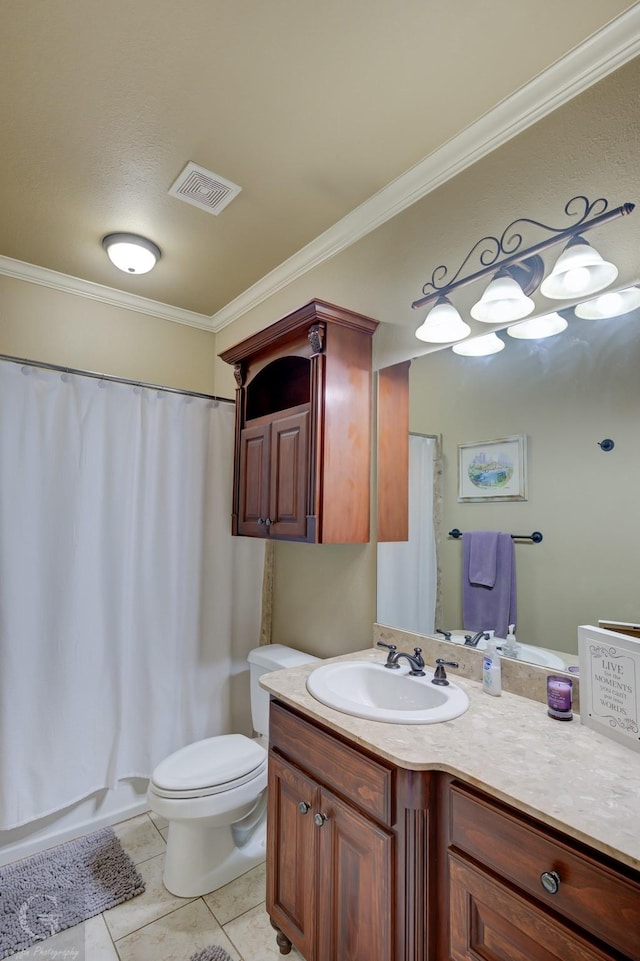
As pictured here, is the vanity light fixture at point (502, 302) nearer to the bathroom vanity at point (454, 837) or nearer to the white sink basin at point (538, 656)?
the white sink basin at point (538, 656)

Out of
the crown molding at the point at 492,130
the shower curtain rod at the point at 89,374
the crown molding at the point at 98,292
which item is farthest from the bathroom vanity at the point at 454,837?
the crown molding at the point at 98,292

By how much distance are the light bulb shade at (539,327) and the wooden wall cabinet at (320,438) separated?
58cm

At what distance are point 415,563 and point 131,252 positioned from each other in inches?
73.6

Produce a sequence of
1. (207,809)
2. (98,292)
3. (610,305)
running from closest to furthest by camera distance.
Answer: (610,305) < (207,809) < (98,292)

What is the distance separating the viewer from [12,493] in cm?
183

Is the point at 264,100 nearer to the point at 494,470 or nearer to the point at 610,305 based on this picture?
the point at 610,305

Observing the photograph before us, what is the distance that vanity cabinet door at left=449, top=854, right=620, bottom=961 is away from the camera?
2.57 ft

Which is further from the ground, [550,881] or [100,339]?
[100,339]

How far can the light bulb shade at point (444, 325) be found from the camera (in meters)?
1.53

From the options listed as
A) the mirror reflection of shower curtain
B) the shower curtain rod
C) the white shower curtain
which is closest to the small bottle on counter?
the mirror reflection of shower curtain

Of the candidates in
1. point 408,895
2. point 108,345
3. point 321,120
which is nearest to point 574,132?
point 321,120

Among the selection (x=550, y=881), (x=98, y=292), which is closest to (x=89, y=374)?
(x=98, y=292)

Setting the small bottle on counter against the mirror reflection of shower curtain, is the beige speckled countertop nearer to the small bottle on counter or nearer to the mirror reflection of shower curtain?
the small bottle on counter

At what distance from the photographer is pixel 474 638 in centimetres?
150
